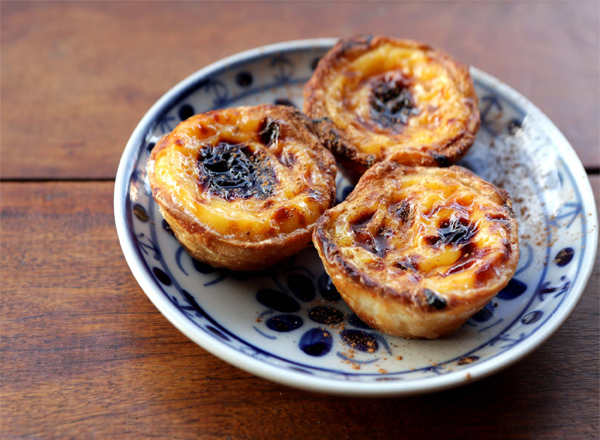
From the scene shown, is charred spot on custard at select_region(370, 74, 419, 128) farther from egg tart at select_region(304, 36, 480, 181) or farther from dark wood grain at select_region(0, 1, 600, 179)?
dark wood grain at select_region(0, 1, 600, 179)

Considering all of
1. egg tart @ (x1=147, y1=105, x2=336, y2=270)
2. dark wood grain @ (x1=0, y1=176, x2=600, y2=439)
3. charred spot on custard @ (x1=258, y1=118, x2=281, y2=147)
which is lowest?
dark wood grain @ (x1=0, y1=176, x2=600, y2=439)

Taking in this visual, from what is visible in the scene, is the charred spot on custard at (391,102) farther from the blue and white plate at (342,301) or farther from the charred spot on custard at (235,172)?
the charred spot on custard at (235,172)

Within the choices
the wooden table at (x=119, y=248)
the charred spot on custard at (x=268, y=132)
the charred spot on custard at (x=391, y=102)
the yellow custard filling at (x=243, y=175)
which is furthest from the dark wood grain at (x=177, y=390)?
the charred spot on custard at (x=391, y=102)

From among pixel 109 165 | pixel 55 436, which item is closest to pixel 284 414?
pixel 55 436

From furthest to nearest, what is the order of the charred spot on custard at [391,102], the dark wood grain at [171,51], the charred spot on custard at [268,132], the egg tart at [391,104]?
A: the dark wood grain at [171,51] → the charred spot on custard at [391,102] → the egg tart at [391,104] → the charred spot on custard at [268,132]

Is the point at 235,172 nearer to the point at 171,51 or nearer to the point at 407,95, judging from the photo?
the point at 407,95

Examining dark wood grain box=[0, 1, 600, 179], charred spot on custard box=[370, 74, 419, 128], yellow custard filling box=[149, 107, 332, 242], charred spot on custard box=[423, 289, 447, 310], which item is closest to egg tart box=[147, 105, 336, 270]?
yellow custard filling box=[149, 107, 332, 242]

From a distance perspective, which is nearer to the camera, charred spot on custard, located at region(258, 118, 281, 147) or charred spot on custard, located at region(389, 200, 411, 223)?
charred spot on custard, located at region(389, 200, 411, 223)
